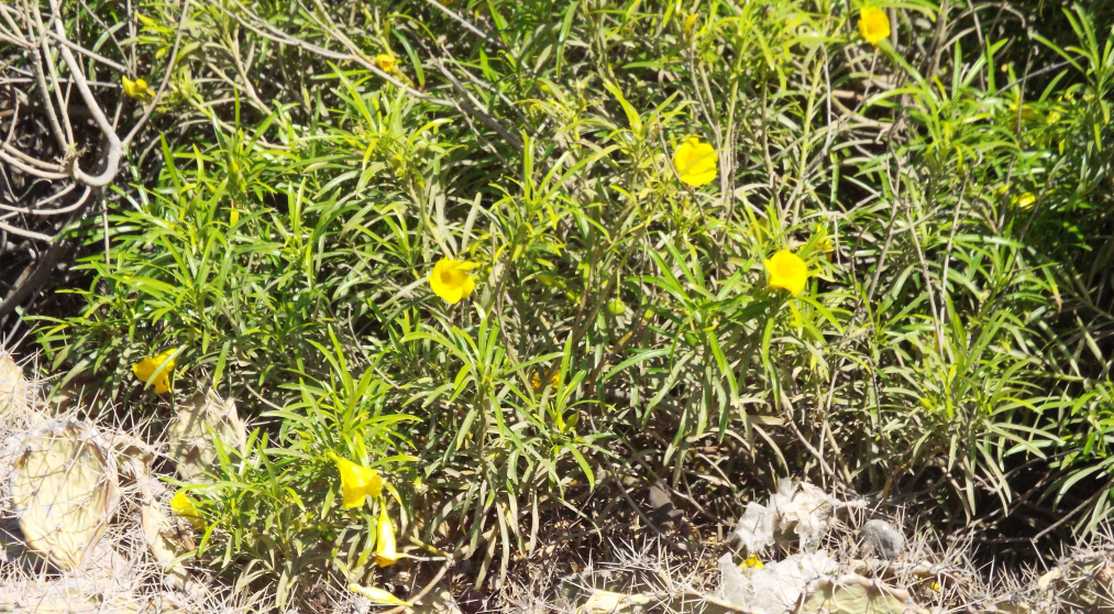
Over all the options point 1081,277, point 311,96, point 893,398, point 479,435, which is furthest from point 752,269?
point 311,96

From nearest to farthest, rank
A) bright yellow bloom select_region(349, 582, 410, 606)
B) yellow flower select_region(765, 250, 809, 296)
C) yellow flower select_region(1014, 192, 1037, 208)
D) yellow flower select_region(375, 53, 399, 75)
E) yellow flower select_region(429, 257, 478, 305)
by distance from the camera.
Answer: yellow flower select_region(765, 250, 809, 296), yellow flower select_region(429, 257, 478, 305), bright yellow bloom select_region(349, 582, 410, 606), yellow flower select_region(1014, 192, 1037, 208), yellow flower select_region(375, 53, 399, 75)

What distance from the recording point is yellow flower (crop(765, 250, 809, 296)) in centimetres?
219

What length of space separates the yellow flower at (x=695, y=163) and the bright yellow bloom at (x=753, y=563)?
85 centimetres

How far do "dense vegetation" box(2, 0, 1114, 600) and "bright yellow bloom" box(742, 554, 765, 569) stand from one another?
27cm

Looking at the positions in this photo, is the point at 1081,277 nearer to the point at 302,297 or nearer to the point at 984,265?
the point at 984,265

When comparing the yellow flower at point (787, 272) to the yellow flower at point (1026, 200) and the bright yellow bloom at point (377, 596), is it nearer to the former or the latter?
the yellow flower at point (1026, 200)

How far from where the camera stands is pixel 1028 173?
2.75m

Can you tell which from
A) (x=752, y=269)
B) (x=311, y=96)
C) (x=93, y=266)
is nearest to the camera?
(x=752, y=269)

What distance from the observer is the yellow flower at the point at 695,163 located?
239 centimetres

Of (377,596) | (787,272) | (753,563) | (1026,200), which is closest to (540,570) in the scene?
(377,596)

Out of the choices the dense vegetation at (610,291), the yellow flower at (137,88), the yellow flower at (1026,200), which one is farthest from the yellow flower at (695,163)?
the yellow flower at (137,88)

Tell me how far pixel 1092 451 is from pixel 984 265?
61 centimetres

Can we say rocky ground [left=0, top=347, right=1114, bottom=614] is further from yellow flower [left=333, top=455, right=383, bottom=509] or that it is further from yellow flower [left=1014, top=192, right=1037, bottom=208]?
yellow flower [left=1014, top=192, right=1037, bottom=208]

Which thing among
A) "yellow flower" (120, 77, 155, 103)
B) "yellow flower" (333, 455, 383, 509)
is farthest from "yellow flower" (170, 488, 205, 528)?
"yellow flower" (120, 77, 155, 103)
